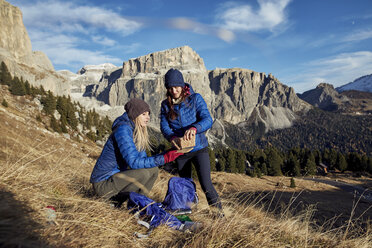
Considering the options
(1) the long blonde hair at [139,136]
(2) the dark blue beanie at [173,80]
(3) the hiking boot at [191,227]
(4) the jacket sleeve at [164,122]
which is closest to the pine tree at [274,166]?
(4) the jacket sleeve at [164,122]

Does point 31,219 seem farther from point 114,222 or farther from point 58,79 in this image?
point 58,79

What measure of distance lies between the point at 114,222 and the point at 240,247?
1.35 m

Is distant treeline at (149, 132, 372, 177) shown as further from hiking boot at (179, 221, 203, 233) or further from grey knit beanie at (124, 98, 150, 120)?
hiking boot at (179, 221, 203, 233)

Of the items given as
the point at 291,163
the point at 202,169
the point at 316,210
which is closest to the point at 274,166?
the point at 291,163

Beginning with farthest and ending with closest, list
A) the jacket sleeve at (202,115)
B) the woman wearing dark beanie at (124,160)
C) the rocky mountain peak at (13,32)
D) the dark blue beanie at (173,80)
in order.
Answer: the rocky mountain peak at (13,32)
the dark blue beanie at (173,80)
the jacket sleeve at (202,115)
the woman wearing dark beanie at (124,160)

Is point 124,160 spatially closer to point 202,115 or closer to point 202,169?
point 202,169

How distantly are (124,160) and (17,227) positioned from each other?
203cm

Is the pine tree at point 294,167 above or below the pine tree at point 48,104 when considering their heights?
below

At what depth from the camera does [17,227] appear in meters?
1.43

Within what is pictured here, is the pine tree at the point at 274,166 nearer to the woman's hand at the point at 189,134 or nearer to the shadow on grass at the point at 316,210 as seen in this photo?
the shadow on grass at the point at 316,210

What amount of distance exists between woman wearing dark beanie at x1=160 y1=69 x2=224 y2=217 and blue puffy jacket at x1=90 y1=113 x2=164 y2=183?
0.94 meters

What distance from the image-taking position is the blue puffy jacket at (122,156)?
3139mm

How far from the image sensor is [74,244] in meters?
1.72

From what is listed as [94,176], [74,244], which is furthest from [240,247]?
[94,176]
